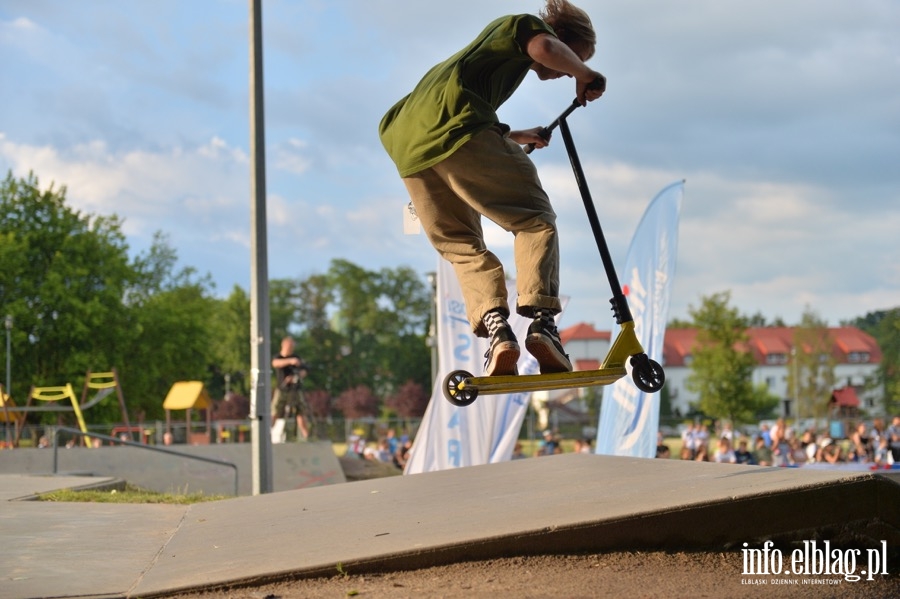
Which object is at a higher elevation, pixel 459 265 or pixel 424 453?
pixel 459 265

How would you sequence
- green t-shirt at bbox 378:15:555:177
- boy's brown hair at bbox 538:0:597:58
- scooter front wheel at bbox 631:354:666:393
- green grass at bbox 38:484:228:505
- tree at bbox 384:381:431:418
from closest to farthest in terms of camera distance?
green t-shirt at bbox 378:15:555:177
boy's brown hair at bbox 538:0:597:58
scooter front wheel at bbox 631:354:666:393
green grass at bbox 38:484:228:505
tree at bbox 384:381:431:418

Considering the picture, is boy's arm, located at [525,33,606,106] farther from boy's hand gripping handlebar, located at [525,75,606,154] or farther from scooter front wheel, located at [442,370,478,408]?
scooter front wheel, located at [442,370,478,408]

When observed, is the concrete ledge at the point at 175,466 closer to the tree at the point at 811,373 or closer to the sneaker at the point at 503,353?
the sneaker at the point at 503,353

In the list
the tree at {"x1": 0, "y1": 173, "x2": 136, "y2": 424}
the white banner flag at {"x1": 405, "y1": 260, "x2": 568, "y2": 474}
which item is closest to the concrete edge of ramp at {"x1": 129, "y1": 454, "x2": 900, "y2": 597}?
the white banner flag at {"x1": 405, "y1": 260, "x2": 568, "y2": 474}

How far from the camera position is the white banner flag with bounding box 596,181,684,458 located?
1199 cm

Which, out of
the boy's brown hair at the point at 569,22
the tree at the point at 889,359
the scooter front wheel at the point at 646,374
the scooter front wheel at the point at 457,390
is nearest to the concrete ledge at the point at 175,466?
the scooter front wheel at the point at 646,374

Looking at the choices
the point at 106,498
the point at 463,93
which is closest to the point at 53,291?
the point at 106,498

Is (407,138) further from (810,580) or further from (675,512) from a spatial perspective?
(810,580)

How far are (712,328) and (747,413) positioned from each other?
5227 millimetres

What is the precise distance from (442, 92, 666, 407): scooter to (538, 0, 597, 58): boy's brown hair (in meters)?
0.29

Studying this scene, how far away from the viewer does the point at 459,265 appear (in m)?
4.50

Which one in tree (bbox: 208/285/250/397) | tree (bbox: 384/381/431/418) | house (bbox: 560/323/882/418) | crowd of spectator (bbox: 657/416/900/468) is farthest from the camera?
house (bbox: 560/323/882/418)

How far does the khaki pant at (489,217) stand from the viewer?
13.6 feet

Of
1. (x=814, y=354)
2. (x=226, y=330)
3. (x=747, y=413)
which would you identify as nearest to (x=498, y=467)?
(x=747, y=413)
